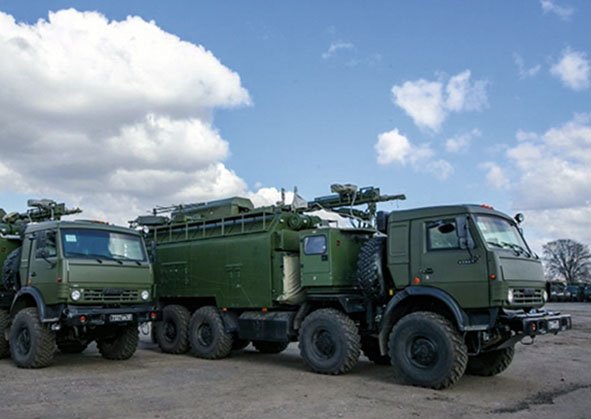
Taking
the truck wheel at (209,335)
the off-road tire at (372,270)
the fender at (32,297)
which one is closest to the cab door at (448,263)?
the off-road tire at (372,270)

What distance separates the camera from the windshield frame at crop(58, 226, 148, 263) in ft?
38.7

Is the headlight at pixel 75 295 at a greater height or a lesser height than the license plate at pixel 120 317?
greater

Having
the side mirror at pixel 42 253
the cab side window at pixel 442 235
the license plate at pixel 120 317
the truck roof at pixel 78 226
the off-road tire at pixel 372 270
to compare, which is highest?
the truck roof at pixel 78 226

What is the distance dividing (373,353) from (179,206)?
6.99m

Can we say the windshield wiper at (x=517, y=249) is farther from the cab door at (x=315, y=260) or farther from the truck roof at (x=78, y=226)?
the truck roof at (x=78, y=226)

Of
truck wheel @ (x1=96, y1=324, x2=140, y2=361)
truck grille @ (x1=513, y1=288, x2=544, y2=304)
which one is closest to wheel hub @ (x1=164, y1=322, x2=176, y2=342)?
truck wheel @ (x1=96, y1=324, x2=140, y2=361)

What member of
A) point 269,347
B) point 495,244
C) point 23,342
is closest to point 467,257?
point 495,244

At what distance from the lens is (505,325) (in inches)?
368

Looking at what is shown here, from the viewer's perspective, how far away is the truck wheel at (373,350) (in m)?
12.4

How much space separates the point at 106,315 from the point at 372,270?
5.19 m

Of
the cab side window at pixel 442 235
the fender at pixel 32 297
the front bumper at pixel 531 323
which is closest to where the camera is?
the front bumper at pixel 531 323

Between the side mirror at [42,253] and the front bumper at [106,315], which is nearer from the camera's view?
the front bumper at [106,315]

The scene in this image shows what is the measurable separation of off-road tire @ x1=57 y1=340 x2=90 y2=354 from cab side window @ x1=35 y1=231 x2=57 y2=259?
287 centimetres

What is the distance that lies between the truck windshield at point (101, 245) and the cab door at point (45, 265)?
28cm
